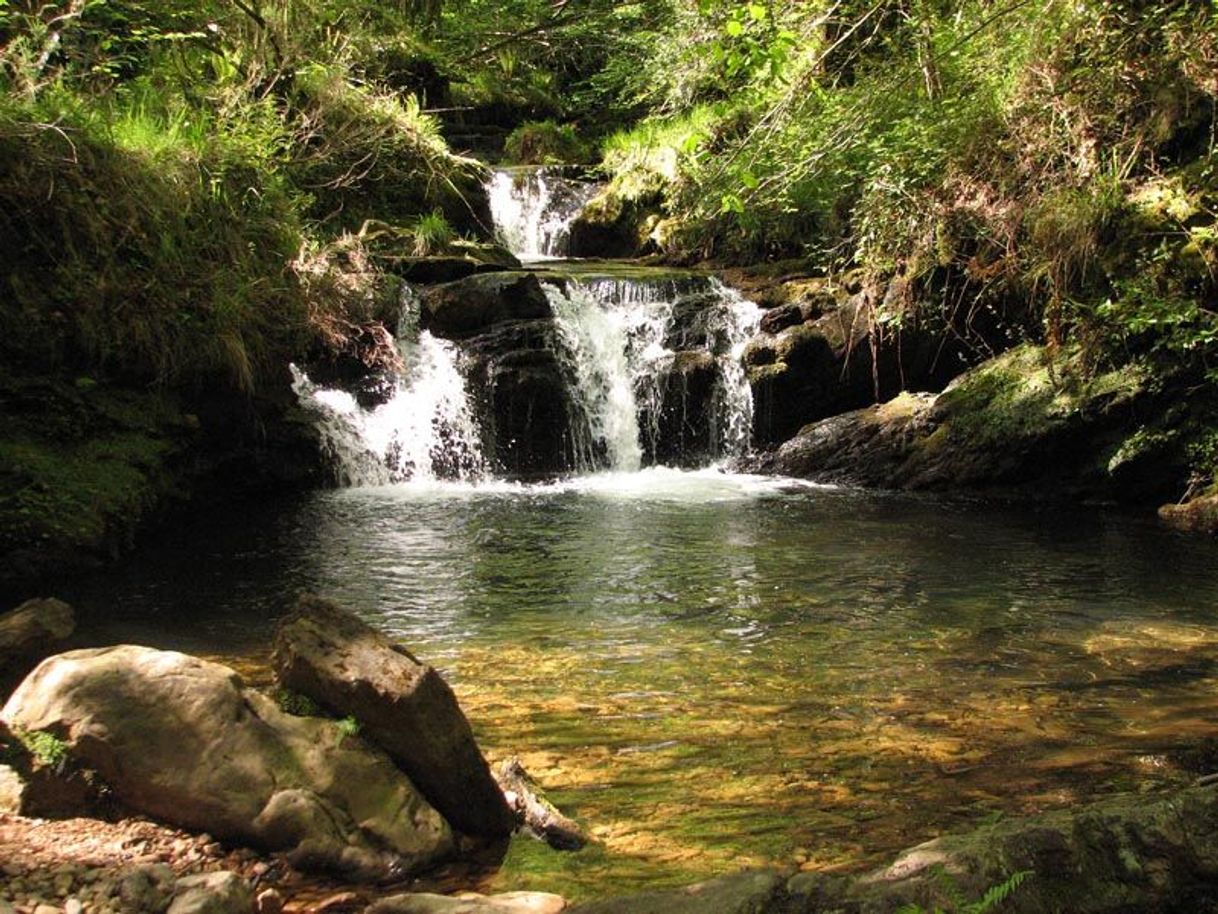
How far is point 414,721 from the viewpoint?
3.05 m

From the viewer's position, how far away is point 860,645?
205 inches

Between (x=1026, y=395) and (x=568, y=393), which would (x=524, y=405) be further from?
(x=1026, y=395)

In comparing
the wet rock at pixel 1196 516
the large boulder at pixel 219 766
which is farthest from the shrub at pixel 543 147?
the large boulder at pixel 219 766

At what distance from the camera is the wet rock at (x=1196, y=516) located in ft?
27.0

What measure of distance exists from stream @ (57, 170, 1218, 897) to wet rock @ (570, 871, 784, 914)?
52 centimetres

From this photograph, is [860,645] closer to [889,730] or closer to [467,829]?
[889,730]

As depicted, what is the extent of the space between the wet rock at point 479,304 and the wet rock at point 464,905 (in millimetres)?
10347

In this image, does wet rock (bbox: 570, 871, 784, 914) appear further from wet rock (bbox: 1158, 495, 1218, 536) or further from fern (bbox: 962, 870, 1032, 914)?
wet rock (bbox: 1158, 495, 1218, 536)

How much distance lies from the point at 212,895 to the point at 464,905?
1.92ft

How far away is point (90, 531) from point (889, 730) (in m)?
5.72

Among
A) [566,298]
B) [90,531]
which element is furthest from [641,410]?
[90,531]

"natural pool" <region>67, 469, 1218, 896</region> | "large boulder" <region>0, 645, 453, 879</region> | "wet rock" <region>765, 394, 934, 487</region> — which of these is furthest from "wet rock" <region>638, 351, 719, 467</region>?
"large boulder" <region>0, 645, 453, 879</region>

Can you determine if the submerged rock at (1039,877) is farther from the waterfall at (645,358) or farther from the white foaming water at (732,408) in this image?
the white foaming water at (732,408)

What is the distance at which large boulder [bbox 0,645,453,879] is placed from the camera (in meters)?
2.76
